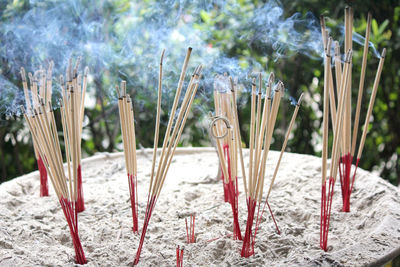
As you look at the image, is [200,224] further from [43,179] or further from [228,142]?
[43,179]

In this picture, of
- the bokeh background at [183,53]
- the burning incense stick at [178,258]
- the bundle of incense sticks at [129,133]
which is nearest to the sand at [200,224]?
the burning incense stick at [178,258]

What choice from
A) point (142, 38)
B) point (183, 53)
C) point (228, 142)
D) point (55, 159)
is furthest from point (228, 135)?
point (142, 38)

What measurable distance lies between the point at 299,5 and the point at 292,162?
1098 millimetres

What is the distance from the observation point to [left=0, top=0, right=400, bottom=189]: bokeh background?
6.63ft

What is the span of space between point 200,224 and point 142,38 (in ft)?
4.11

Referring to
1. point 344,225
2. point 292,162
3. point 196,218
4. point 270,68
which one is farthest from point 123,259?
point 270,68

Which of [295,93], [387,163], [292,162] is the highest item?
[295,93]

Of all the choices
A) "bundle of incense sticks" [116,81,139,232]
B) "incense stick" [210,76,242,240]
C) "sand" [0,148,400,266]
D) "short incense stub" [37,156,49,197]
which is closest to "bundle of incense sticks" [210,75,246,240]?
"incense stick" [210,76,242,240]

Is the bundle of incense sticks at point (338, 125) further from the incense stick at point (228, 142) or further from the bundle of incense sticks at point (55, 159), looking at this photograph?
the bundle of incense sticks at point (55, 159)

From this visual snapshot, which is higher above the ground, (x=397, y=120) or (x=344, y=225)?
(x=397, y=120)

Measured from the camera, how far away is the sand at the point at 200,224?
1142 mm

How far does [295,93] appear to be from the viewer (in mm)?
2963

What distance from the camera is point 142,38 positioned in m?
2.32

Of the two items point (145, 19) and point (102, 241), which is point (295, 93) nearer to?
point (145, 19)
